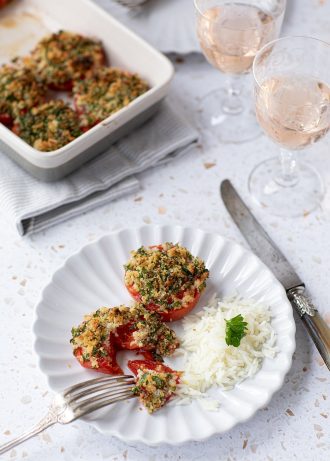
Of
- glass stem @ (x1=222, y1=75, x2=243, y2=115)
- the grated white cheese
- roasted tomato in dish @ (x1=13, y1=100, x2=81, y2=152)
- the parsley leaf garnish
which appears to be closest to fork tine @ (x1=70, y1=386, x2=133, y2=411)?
the grated white cheese

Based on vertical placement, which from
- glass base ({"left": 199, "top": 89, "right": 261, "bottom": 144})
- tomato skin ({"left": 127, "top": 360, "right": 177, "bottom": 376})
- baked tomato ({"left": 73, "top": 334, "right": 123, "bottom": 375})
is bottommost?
glass base ({"left": 199, "top": 89, "right": 261, "bottom": 144})

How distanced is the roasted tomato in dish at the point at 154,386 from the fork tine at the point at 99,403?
0.07 feet

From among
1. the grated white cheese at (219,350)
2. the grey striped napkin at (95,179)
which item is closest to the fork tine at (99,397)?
the grated white cheese at (219,350)

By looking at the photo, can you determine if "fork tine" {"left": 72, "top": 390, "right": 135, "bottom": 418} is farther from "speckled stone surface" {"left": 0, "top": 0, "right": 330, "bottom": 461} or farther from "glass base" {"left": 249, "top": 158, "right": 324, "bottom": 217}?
"glass base" {"left": 249, "top": 158, "right": 324, "bottom": 217}

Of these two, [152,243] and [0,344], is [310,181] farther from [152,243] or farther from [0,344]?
[0,344]

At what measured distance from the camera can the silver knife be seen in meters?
1.49

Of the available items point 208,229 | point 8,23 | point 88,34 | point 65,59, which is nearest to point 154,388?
point 208,229

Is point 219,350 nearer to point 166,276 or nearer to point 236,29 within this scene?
point 166,276

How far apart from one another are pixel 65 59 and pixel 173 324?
1.00 metres

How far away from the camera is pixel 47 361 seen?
1432 millimetres

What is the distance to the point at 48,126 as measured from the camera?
6.29ft

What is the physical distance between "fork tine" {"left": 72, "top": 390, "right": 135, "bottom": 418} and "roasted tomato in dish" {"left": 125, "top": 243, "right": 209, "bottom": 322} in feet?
0.68

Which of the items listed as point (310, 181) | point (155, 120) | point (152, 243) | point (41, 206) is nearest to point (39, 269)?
point (41, 206)

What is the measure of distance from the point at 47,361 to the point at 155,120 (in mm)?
867
